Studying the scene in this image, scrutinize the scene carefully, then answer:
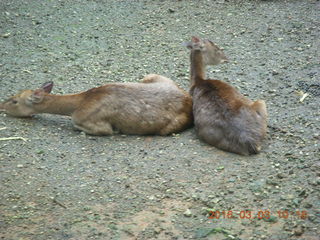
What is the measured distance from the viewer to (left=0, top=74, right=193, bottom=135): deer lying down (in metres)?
7.36

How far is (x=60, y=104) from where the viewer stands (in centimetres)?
770

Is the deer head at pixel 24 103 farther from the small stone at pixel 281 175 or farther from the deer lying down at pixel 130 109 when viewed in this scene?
the small stone at pixel 281 175

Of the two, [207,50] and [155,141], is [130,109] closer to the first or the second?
[155,141]

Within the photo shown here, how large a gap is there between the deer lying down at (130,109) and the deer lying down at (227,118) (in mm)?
249

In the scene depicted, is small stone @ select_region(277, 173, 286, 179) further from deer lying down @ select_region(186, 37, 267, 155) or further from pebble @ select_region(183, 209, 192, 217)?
pebble @ select_region(183, 209, 192, 217)

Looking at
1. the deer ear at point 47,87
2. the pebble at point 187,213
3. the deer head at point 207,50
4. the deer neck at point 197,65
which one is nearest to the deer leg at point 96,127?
the deer ear at point 47,87

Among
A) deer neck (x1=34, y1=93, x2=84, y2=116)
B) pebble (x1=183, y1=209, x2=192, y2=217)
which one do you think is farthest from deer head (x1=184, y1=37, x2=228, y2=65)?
pebble (x1=183, y1=209, x2=192, y2=217)

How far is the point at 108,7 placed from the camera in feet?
37.6

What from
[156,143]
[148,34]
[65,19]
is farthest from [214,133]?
[65,19]

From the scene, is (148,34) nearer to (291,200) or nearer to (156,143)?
(156,143)
